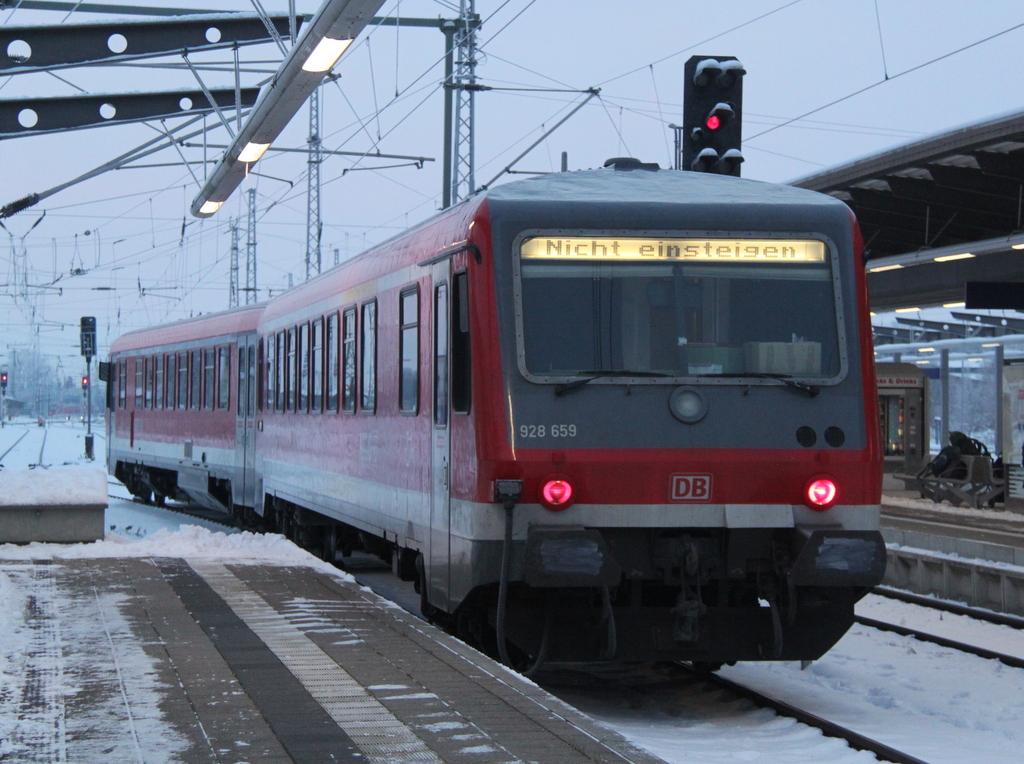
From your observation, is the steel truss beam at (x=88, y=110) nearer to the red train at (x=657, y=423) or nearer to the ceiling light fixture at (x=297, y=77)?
the ceiling light fixture at (x=297, y=77)

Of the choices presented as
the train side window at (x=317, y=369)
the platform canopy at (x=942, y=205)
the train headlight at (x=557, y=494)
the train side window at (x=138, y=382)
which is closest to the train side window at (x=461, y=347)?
the train headlight at (x=557, y=494)

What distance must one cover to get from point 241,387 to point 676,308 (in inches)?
475

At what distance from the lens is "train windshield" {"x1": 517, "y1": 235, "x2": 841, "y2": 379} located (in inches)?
323

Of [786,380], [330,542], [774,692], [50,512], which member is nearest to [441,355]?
[786,380]

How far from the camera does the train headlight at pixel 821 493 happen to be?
819 centimetres

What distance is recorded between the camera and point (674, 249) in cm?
837

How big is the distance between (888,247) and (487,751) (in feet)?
63.8

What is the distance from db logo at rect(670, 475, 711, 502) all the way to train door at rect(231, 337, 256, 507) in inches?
431

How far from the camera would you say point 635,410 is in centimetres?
811

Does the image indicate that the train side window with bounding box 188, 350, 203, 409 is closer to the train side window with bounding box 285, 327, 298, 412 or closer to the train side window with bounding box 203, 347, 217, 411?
the train side window with bounding box 203, 347, 217, 411

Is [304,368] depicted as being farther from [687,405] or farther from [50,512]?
[687,405]

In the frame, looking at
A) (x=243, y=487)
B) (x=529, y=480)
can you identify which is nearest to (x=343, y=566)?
(x=243, y=487)

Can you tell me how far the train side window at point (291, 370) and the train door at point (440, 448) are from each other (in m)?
6.34

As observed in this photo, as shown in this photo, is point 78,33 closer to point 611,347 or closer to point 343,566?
point 343,566
